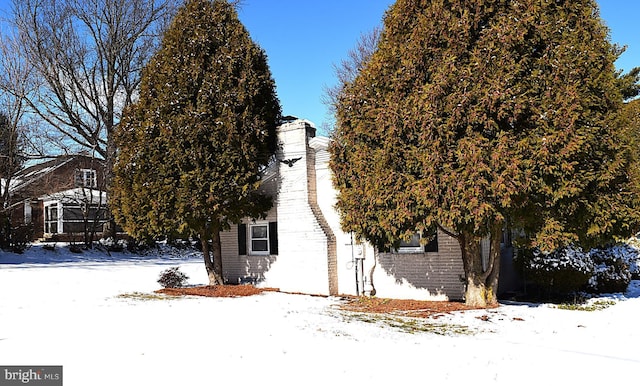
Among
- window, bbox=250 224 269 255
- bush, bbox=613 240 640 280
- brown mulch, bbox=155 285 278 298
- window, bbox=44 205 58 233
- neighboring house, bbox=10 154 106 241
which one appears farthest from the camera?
window, bbox=44 205 58 233

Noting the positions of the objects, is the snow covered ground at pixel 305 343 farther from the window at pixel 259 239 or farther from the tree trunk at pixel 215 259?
the window at pixel 259 239

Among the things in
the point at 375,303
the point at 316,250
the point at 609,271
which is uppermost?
the point at 316,250

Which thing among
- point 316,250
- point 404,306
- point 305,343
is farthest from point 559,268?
point 305,343

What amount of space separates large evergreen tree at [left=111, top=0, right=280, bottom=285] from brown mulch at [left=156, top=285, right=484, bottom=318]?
164 centimetres

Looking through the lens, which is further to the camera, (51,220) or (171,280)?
(51,220)

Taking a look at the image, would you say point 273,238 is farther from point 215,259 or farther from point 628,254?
point 628,254

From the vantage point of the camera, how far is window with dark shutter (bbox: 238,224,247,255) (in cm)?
1484

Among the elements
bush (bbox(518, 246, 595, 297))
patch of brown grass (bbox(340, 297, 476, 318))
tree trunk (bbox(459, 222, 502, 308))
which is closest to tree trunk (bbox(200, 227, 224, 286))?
patch of brown grass (bbox(340, 297, 476, 318))

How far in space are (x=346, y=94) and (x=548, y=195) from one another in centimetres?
456

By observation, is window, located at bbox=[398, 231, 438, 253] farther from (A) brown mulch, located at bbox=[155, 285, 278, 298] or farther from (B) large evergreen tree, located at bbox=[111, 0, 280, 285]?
(B) large evergreen tree, located at bbox=[111, 0, 280, 285]

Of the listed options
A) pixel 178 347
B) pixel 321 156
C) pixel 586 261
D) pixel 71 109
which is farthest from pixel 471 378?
pixel 71 109

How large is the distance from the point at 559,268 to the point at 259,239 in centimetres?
810

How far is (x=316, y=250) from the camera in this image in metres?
12.9

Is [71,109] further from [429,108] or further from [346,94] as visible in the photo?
[429,108]
